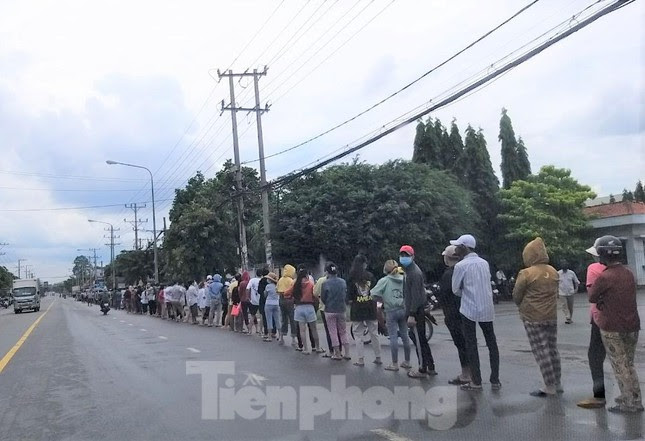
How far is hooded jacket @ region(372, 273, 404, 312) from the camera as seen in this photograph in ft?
35.2

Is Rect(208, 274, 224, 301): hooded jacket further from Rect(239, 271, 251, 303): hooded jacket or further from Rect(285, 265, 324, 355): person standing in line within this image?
Rect(285, 265, 324, 355): person standing in line

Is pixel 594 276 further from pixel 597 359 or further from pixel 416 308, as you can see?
pixel 416 308

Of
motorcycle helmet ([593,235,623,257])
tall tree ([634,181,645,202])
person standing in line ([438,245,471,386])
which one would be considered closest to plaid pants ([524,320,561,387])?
person standing in line ([438,245,471,386])

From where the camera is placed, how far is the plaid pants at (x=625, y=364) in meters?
7.27

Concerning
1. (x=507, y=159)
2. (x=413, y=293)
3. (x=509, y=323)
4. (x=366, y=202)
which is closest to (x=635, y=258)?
(x=507, y=159)

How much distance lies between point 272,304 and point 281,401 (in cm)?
800

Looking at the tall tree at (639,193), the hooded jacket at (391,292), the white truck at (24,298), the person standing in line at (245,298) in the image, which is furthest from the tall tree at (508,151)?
the white truck at (24,298)

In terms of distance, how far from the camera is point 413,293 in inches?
395

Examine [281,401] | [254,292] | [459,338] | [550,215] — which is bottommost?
[281,401]

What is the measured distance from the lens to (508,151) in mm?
43500

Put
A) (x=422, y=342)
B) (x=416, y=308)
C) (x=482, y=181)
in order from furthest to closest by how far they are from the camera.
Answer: (x=482, y=181)
(x=422, y=342)
(x=416, y=308)

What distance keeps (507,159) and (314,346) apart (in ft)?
105

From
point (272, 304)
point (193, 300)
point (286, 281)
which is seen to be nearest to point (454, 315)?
point (286, 281)

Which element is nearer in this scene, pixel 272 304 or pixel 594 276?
pixel 594 276
